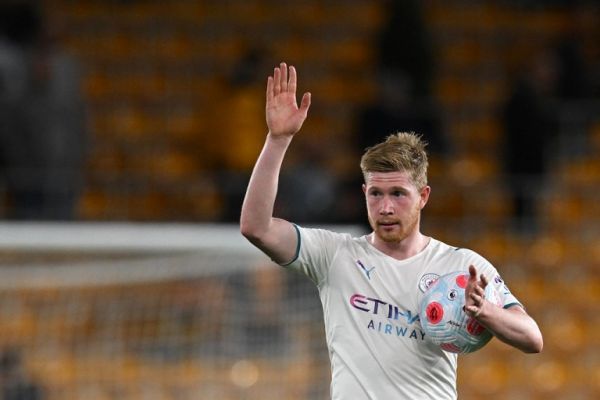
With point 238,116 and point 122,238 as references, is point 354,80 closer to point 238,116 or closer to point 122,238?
point 238,116

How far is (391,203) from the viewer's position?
16.7 feet

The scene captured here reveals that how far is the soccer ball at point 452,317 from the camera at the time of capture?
4.87 m

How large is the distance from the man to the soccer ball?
123 mm

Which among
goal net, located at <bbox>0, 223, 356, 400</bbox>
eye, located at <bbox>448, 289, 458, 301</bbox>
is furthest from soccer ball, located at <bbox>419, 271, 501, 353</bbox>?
goal net, located at <bbox>0, 223, 356, 400</bbox>

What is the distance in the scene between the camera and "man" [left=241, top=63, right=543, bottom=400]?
5102 mm

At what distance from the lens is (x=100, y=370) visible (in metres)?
10.1

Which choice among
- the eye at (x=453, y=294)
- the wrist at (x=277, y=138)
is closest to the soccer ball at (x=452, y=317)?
the eye at (x=453, y=294)

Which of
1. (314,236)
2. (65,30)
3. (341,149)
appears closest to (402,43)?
(341,149)

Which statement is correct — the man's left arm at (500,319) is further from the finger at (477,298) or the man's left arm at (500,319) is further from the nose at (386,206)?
the nose at (386,206)

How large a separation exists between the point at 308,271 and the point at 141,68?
869cm

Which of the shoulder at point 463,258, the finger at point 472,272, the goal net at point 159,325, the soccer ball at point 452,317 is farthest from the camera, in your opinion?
the goal net at point 159,325

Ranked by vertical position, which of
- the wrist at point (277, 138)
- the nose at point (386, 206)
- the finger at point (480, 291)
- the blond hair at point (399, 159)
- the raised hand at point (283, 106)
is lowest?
the finger at point (480, 291)

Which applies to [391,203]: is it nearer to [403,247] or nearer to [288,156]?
[403,247]

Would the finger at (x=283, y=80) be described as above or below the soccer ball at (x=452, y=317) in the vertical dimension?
above
